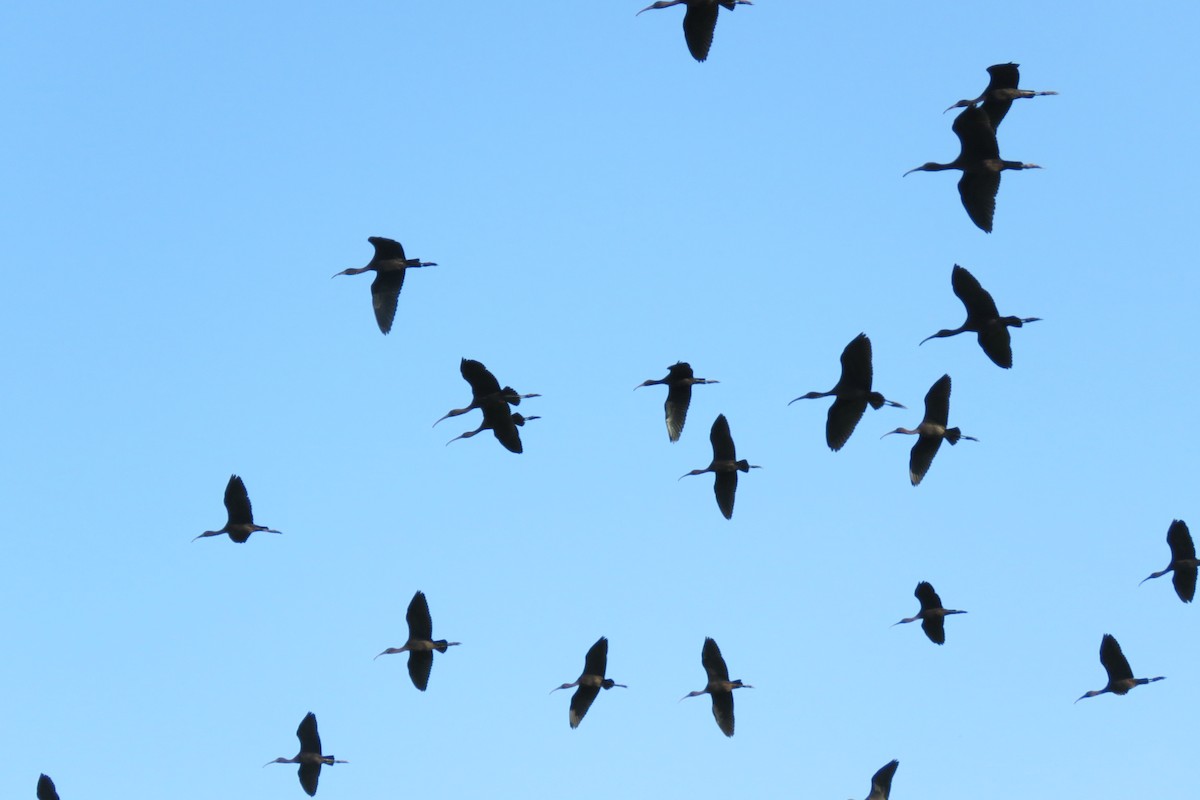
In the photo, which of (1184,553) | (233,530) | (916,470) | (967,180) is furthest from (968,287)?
(233,530)

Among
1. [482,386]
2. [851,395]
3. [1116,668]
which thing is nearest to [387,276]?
[482,386]

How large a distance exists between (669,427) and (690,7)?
7.61 metres

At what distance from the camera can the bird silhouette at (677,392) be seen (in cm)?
3425

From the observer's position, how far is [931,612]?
34.7 metres

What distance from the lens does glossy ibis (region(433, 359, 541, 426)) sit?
33.4 meters

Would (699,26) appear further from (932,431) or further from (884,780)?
(884,780)

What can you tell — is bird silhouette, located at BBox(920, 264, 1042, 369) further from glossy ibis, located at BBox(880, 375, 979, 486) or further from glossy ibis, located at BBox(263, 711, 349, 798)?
glossy ibis, located at BBox(263, 711, 349, 798)

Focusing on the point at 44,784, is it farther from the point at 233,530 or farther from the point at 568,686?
the point at 568,686

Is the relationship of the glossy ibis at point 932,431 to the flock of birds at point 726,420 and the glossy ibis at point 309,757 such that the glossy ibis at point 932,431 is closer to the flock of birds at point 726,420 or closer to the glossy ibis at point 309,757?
the flock of birds at point 726,420

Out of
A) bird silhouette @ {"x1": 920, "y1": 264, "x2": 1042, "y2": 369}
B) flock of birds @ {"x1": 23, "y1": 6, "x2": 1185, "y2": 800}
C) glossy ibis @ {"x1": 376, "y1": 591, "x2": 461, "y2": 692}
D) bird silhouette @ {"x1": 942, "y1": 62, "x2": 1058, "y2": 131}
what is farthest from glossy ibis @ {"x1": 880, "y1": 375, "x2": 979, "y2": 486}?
glossy ibis @ {"x1": 376, "y1": 591, "x2": 461, "y2": 692}

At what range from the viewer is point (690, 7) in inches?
1160

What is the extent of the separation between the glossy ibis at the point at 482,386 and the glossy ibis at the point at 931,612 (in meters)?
7.35

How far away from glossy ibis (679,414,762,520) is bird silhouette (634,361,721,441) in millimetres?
645

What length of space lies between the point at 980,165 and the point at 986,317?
2.49 m
